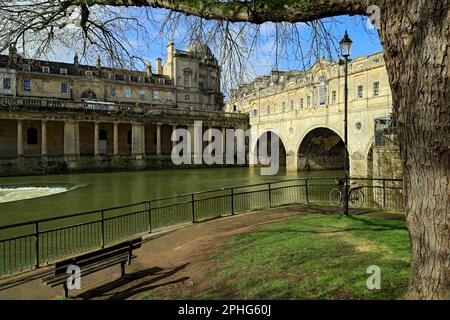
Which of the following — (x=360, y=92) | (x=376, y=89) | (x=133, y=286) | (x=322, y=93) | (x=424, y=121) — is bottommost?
(x=133, y=286)

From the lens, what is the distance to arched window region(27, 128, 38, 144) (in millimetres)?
41312

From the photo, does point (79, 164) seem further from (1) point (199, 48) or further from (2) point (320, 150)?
(1) point (199, 48)

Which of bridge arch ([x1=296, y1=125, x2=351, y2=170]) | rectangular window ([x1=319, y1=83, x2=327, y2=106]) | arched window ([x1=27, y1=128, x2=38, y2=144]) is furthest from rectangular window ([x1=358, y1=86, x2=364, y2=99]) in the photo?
arched window ([x1=27, y1=128, x2=38, y2=144])

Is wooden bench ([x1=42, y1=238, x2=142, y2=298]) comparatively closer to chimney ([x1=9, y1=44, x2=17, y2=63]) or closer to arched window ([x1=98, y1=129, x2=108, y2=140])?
chimney ([x1=9, y1=44, x2=17, y2=63])

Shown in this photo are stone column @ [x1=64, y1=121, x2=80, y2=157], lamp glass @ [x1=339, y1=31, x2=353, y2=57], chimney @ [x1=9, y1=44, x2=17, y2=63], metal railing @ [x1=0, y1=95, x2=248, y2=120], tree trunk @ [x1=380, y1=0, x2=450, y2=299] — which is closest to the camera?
tree trunk @ [x1=380, y1=0, x2=450, y2=299]

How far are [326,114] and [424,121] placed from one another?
34861 mm

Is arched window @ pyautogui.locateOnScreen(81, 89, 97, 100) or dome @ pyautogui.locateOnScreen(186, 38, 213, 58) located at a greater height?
arched window @ pyautogui.locateOnScreen(81, 89, 97, 100)

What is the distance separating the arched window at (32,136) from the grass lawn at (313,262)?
4165 centimetres

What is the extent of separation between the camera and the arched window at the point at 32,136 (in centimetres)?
4131

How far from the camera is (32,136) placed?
41625 millimetres

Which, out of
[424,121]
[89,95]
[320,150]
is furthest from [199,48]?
[89,95]

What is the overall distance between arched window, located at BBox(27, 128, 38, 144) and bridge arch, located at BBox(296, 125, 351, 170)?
33.2 meters

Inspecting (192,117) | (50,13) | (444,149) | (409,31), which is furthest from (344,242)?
(192,117)
